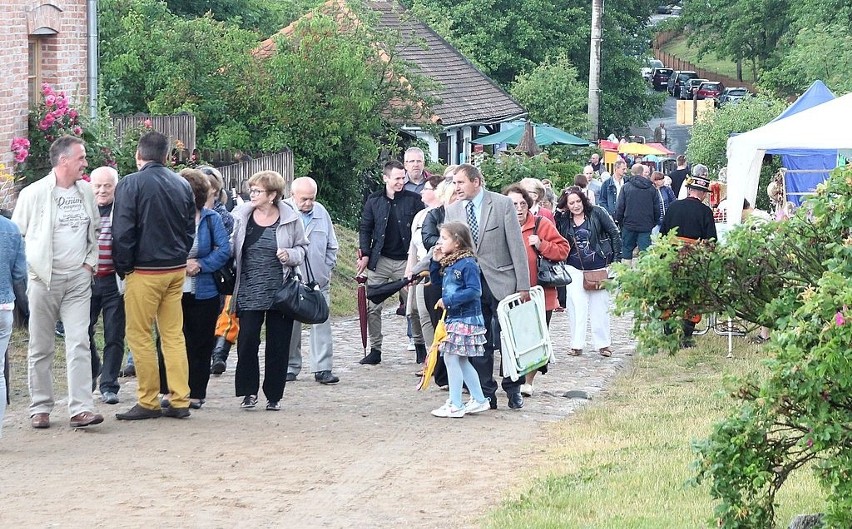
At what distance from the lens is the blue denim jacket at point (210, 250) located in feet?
33.6

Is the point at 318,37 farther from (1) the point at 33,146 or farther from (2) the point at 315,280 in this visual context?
(2) the point at 315,280

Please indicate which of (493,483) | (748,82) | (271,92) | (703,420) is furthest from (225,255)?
(748,82)

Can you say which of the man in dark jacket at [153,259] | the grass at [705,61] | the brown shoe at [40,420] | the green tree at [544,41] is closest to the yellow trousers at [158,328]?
the man in dark jacket at [153,259]

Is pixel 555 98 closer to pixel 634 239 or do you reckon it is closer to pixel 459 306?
pixel 634 239

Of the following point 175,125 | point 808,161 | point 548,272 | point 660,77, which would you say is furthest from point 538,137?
point 660,77

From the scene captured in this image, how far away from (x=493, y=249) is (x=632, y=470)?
9.16 ft

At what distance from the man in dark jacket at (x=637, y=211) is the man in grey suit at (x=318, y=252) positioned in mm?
8760

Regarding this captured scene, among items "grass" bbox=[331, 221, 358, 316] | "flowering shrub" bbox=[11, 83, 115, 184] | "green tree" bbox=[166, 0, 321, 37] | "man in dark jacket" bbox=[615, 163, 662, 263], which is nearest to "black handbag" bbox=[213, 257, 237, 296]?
"flowering shrub" bbox=[11, 83, 115, 184]

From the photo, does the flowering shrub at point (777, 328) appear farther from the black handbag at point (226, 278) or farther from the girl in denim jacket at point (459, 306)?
the black handbag at point (226, 278)

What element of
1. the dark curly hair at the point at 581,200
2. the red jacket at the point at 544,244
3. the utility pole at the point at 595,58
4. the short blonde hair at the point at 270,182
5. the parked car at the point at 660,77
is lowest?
the red jacket at the point at 544,244

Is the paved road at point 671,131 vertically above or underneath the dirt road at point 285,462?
above

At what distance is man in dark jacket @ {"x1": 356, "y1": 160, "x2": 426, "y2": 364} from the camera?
12836 mm

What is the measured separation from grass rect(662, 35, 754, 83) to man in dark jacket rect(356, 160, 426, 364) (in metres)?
69.4

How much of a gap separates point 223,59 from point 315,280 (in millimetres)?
12197
